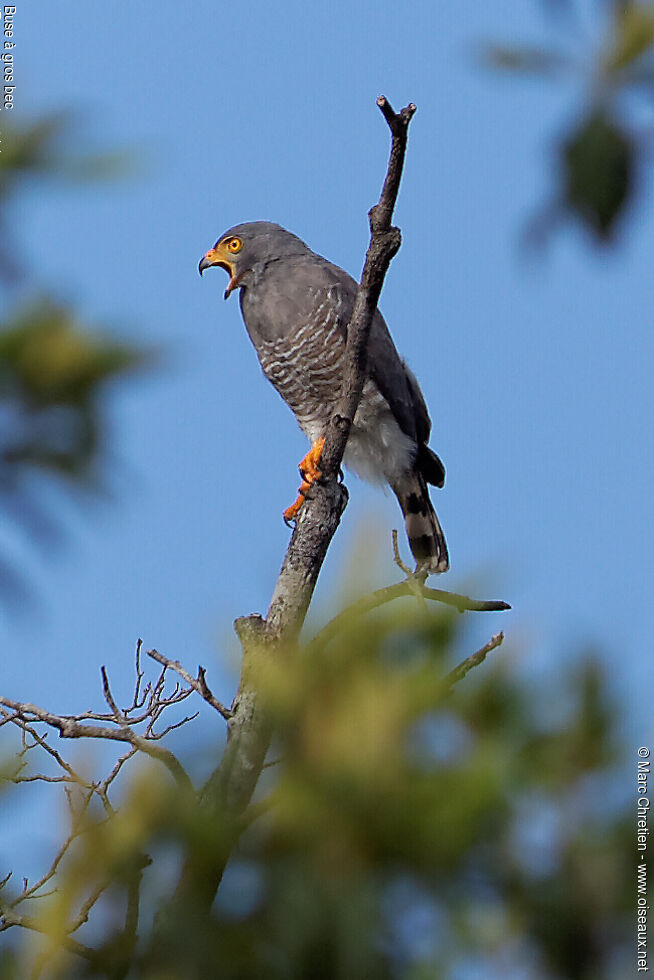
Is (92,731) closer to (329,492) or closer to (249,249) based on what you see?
(329,492)

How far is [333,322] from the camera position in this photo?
21.8 ft

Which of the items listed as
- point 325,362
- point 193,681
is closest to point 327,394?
point 325,362

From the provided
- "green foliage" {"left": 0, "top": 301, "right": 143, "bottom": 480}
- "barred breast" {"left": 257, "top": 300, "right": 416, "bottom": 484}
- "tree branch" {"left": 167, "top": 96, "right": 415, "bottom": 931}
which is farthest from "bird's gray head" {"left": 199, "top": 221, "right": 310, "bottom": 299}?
"green foliage" {"left": 0, "top": 301, "right": 143, "bottom": 480}

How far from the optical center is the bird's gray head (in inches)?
279

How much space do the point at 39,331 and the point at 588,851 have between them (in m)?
0.70

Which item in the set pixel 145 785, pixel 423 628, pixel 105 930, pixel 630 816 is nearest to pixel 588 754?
pixel 630 816

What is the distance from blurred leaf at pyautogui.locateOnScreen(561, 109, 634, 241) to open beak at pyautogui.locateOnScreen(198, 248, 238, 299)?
20.2ft

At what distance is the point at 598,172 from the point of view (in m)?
1.09

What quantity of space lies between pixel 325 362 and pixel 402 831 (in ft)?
18.9

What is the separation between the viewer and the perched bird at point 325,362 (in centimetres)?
667

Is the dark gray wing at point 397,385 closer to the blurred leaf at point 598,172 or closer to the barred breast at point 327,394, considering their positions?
the barred breast at point 327,394

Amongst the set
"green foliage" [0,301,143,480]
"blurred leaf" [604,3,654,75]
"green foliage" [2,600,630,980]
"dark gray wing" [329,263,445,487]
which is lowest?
"green foliage" [2,600,630,980]

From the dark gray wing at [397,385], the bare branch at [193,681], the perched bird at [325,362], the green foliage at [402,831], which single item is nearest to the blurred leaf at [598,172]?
the green foliage at [402,831]

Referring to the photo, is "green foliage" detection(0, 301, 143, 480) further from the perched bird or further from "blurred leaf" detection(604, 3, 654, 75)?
the perched bird
